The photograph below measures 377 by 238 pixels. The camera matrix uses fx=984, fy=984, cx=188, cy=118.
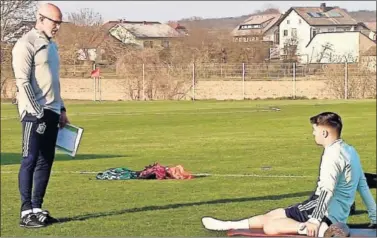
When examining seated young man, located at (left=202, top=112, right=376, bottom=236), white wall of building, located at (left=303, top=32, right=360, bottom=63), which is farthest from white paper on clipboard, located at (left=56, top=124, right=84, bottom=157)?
white wall of building, located at (left=303, top=32, right=360, bottom=63)

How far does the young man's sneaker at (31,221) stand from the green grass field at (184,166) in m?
0.13

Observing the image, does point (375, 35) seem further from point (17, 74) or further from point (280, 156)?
point (17, 74)

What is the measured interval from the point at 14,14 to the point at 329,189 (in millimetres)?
23298

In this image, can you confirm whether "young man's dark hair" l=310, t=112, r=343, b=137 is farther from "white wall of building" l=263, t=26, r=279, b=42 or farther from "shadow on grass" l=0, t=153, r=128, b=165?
"white wall of building" l=263, t=26, r=279, b=42

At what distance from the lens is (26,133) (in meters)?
9.18

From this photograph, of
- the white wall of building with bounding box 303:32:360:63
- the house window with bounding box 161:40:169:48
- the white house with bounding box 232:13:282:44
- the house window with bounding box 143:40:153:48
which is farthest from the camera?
the white wall of building with bounding box 303:32:360:63

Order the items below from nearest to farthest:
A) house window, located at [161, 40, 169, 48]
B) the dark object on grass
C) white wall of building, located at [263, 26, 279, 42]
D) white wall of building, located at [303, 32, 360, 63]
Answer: the dark object on grass → house window, located at [161, 40, 169, 48] → white wall of building, located at [263, 26, 279, 42] → white wall of building, located at [303, 32, 360, 63]

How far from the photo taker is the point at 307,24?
68500mm

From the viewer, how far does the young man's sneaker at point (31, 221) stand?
31.1 feet

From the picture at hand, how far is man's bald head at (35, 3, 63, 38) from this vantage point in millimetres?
8945

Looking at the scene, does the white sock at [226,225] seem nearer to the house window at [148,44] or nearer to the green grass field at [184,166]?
the green grass field at [184,166]

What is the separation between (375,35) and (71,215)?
5582cm

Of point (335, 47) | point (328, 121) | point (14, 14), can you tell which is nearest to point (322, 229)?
point (328, 121)

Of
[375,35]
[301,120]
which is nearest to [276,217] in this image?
[301,120]
